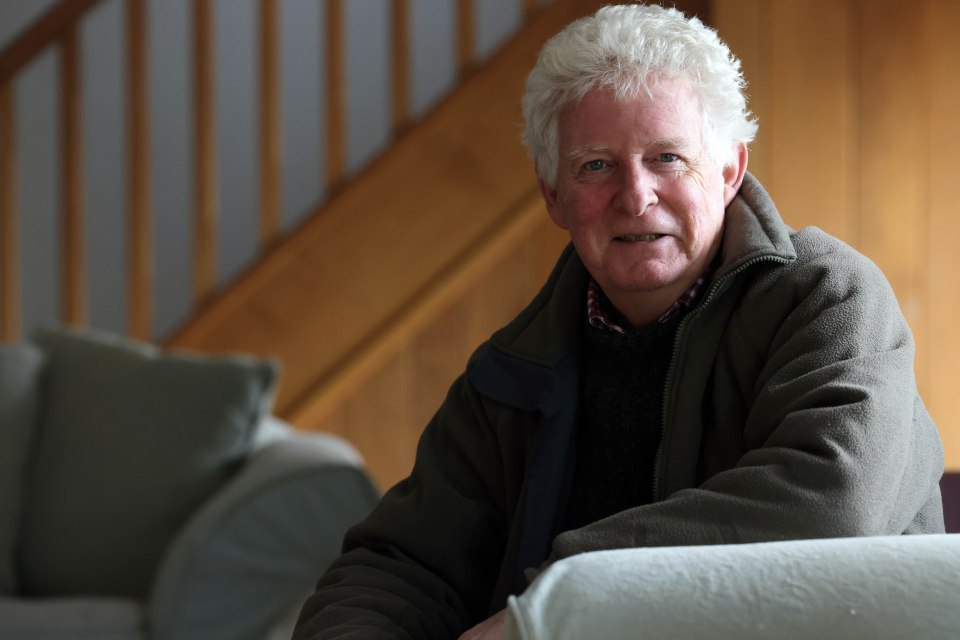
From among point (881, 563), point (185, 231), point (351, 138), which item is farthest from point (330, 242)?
point (881, 563)

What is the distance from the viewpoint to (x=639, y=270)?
1307mm

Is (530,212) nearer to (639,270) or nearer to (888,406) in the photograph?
(639,270)

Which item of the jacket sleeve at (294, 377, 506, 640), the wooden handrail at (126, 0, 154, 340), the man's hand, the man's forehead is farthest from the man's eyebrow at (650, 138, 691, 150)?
the wooden handrail at (126, 0, 154, 340)

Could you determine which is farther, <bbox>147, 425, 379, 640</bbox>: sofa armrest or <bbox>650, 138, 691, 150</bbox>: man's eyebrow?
<bbox>147, 425, 379, 640</bbox>: sofa armrest

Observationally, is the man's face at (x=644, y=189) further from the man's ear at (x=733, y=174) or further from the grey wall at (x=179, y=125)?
the grey wall at (x=179, y=125)

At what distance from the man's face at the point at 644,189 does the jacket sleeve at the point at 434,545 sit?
0.81ft

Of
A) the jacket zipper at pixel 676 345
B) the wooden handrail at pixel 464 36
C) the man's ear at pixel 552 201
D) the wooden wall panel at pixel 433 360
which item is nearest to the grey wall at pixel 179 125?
the wooden handrail at pixel 464 36

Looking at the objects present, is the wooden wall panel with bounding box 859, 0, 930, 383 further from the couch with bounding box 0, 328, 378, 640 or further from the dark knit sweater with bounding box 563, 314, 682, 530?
the dark knit sweater with bounding box 563, 314, 682, 530

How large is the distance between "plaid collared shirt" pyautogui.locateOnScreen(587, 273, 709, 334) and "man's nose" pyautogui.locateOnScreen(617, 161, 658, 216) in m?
0.11

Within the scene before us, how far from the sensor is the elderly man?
3.67ft

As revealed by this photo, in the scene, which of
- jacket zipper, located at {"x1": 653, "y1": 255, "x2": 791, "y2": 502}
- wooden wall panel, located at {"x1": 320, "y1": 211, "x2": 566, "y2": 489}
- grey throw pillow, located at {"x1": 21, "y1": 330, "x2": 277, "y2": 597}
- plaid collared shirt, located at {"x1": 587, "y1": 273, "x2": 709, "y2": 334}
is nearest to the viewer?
jacket zipper, located at {"x1": 653, "y1": 255, "x2": 791, "y2": 502}

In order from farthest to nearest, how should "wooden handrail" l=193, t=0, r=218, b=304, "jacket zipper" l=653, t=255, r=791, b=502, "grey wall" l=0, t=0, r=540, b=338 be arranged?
"grey wall" l=0, t=0, r=540, b=338, "wooden handrail" l=193, t=0, r=218, b=304, "jacket zipper" l=653, t=255, r=791, b=502

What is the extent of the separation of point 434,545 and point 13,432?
1499 mm

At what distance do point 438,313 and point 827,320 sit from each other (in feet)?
7.10
